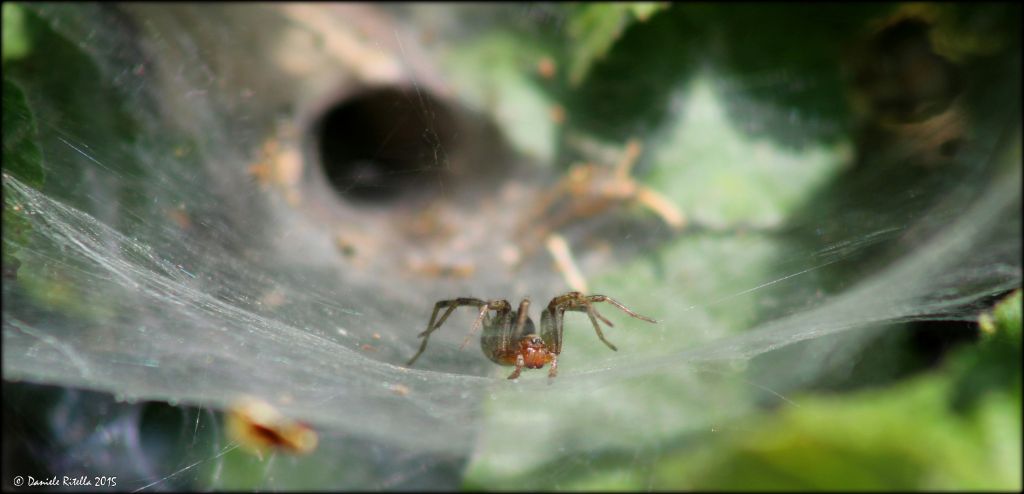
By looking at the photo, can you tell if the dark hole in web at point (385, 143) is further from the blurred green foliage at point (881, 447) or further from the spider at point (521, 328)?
the blurred green foliage at point (881, 447)

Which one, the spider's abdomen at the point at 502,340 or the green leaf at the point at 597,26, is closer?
the spider's abdomen at the point at 502,340

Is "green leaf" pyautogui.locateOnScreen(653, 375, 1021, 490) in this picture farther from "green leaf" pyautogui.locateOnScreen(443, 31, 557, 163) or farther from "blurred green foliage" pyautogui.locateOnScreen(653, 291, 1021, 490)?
"green leaf" pyautogui.locateOnScreen(443, 31, 557, 163)

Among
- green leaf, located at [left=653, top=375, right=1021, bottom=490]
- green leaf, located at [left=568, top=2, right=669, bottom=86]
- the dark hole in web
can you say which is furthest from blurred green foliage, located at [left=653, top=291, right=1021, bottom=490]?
the dark hole in web

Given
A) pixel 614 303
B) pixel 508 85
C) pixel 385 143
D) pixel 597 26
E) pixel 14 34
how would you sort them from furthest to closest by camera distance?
pixel 385 143, pixel 508 85, pixel 597 26, pixel 14 34, pixel 614 303

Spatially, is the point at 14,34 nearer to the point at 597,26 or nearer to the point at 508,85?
the point at 508,85

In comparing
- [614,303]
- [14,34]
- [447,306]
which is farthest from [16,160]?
[614,303]

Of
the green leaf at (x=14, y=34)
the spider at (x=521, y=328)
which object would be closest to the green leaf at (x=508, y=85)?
the spider at (x=521, y=328)

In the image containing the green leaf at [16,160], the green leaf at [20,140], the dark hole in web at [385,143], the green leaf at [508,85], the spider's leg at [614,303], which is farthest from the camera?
the dark hole in web at [385,143]
